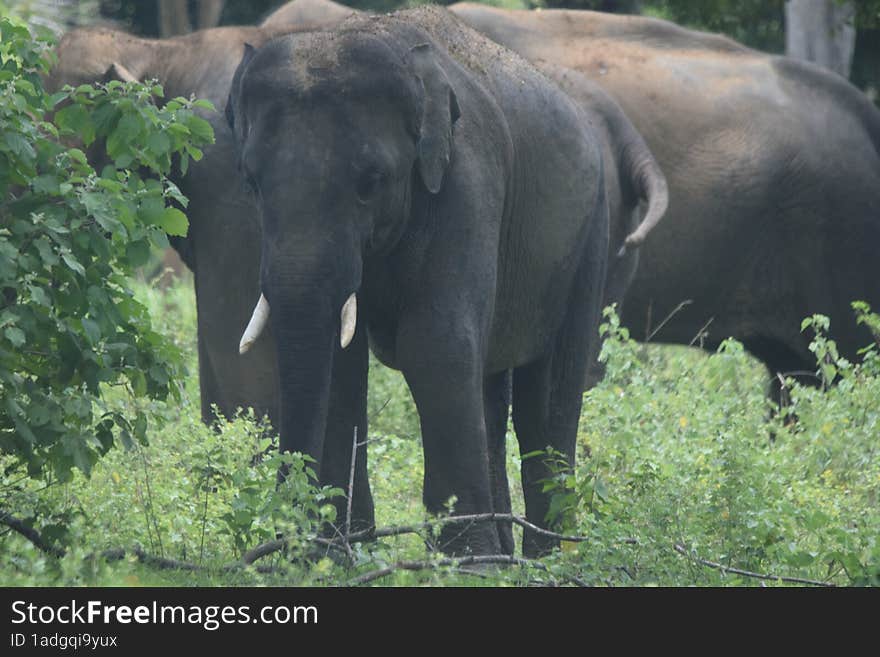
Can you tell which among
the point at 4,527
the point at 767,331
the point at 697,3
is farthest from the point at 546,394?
the point at 697,3

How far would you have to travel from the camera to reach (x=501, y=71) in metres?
7.61

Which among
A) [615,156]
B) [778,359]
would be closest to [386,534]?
[615,156]

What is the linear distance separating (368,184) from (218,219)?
5.43 ft

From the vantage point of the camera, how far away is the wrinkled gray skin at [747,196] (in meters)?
11.1

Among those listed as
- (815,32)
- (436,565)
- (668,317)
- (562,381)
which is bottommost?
(668,317)

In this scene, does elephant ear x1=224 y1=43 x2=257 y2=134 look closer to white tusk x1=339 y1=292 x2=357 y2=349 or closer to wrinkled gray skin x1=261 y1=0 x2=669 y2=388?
white tusk x1=339 y1=292 x2=357 y2=349

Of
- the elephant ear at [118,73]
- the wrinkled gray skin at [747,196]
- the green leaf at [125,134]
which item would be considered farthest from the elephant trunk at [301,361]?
the wrinkled gray skin at [747,196]

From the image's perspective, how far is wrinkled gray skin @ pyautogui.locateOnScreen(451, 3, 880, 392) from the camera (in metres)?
11.1

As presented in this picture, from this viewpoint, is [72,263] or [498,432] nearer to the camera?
[72,263]

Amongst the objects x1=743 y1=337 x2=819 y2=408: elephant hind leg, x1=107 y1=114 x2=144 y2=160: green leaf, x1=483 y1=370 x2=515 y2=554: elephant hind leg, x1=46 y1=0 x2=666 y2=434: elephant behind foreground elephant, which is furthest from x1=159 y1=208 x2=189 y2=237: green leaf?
x1=743 y1=337 x2=819 y2=408: elephant hind leg

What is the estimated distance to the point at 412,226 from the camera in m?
6.86

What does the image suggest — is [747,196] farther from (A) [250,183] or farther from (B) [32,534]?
(B) [32,534]
